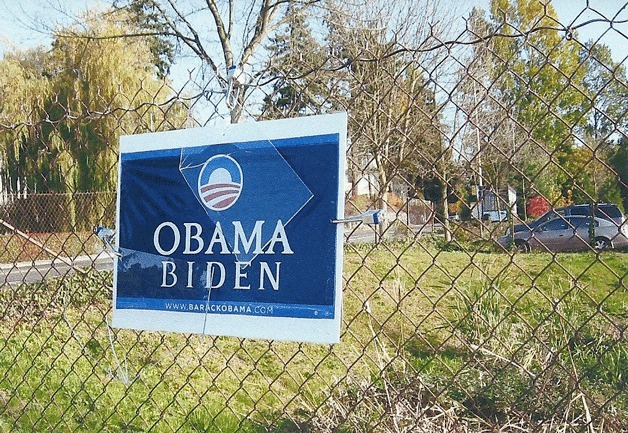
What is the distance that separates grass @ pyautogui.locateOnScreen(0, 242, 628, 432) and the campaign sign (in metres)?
0.21

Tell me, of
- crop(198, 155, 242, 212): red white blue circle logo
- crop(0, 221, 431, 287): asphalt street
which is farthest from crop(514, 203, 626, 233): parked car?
crop(198, 155, 242, 212): red white blue circle logo

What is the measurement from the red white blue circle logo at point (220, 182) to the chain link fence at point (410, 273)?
0.13 metres

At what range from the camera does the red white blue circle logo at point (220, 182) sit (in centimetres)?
190

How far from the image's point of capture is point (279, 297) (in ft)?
5.91

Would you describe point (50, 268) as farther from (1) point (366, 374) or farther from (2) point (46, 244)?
(1) point (366, 374)

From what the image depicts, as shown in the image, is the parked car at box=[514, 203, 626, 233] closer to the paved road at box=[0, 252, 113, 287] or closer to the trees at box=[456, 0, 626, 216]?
the trees at box=[456, 0, 626, 216]

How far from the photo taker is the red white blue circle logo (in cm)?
190

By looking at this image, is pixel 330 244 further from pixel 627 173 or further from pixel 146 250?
pixel 627 173

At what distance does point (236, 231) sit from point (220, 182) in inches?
6.9

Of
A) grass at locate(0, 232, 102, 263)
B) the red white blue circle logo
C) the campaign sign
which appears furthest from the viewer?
grass at locate(0, 232, 102, 263)

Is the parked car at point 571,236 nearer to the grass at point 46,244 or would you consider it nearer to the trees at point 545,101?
the trees at point 545,101

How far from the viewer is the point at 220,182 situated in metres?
1.93

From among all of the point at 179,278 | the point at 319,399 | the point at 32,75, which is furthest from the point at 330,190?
the point at 32,75

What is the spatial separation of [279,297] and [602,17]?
3.68ft
